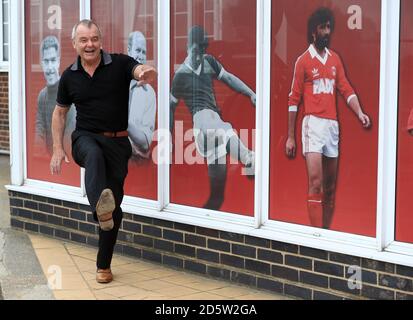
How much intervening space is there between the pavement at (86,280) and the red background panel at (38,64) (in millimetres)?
762

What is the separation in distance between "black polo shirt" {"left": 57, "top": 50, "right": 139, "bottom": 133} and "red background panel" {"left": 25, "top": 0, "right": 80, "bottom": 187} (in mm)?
1424

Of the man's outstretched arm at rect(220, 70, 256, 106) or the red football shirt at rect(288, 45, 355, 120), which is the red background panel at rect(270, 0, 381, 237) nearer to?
the red football shirt at rect(288, 45, 355, 120)

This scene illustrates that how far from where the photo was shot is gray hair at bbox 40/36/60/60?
22.7 feet

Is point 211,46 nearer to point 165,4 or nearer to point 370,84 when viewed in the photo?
point 165,4

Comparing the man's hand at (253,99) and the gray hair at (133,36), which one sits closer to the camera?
the man's hand at (253,99)

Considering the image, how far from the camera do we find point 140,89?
6199 millimetres

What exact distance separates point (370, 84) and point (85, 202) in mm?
3106

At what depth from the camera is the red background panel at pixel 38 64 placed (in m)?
6.84

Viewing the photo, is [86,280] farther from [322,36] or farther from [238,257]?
[322,36]

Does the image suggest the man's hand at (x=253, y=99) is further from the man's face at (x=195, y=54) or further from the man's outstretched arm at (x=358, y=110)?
the man's outstretched arm at (x=358, y=110)

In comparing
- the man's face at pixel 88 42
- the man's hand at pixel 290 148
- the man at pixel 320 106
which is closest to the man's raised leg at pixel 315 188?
the man at pixel 320 106

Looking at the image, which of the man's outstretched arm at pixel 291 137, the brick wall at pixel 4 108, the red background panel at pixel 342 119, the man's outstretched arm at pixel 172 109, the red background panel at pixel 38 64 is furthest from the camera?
the brick wall at pixel 4 108

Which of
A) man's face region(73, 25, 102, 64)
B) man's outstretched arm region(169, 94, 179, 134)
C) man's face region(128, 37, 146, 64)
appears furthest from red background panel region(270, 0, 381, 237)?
man's face region(128, 37, 146, 64)

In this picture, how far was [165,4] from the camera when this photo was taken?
5938 millimetres
